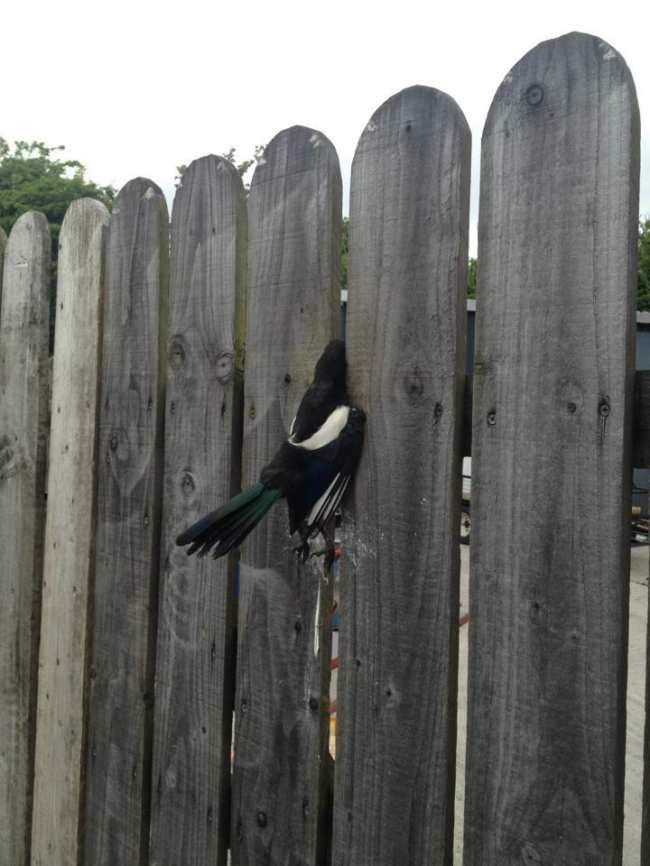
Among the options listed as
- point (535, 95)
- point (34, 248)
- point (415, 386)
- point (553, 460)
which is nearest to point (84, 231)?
point (34, 248)

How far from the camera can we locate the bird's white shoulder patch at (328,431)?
1.40 meters

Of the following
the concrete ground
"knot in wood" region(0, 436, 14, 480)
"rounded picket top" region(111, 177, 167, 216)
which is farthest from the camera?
the concrete ground

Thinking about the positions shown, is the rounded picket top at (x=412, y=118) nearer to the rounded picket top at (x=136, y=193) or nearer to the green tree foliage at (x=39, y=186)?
the rounded picket top at (x=136, y=193)

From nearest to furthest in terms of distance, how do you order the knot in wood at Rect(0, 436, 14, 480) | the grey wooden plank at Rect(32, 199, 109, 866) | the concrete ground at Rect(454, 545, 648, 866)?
the grey wooden plank at Rect(32, 199, 109, 866) < the knot in wood at Rect(0, 436, 14, 480) < the concrete ground at Rect(454, 545, 648, 866)

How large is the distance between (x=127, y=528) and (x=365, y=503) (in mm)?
756

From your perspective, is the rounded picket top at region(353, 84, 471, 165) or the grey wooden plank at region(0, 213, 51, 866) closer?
the rounded picket top at region(353, 84, 471, 165)

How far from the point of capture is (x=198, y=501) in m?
1.72

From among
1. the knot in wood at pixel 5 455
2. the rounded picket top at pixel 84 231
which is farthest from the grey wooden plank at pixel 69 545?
the knot in wood at pixel 5 455

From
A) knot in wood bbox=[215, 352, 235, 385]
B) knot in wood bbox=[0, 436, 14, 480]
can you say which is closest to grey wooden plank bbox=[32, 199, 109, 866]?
knot in wood bbox=[0, 436, 14, 480]

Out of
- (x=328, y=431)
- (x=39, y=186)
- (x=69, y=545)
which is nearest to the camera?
(x=328, y=431)

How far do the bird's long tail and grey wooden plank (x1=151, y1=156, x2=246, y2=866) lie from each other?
1.12 feet

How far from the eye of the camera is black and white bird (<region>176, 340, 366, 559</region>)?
1.35m

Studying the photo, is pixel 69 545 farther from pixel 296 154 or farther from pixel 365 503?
pixel 296 154

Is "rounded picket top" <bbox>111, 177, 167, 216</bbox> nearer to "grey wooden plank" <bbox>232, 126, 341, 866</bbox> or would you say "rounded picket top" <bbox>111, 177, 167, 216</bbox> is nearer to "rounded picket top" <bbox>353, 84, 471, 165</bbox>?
"grey wooden plank" <bbox>232, 126, 341, 866</bbox>
